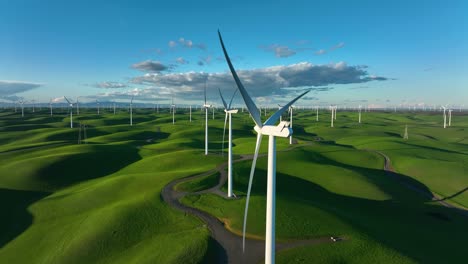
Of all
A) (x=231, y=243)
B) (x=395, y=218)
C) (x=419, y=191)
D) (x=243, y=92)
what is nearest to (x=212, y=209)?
(x=231, y=243)

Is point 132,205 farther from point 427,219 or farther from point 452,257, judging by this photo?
point 427,219

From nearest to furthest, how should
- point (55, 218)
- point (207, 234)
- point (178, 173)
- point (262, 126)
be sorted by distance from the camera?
point (262, 126), point (207, 234), point (55, 218), point (178, 173)

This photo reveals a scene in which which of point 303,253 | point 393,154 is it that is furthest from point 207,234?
point 393,154

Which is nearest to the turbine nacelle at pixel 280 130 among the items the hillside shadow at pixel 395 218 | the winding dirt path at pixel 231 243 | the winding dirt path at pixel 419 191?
the winding dirt path at pixel 231 243

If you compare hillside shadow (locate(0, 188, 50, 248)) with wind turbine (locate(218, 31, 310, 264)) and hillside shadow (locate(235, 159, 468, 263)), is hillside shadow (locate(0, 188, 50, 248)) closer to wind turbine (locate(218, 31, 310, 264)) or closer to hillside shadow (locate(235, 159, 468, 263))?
hillside shadow (locate(235, 159, 468, 263))

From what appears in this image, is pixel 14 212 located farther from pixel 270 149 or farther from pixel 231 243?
pixel 270 149

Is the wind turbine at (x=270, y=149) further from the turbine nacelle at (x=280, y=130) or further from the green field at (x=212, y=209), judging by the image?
the green field at (x=212, y=209)

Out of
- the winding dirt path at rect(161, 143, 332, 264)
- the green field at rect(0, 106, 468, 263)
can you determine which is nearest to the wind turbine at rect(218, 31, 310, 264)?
the winding dirt path at rect(161, 143, 332, 264)
